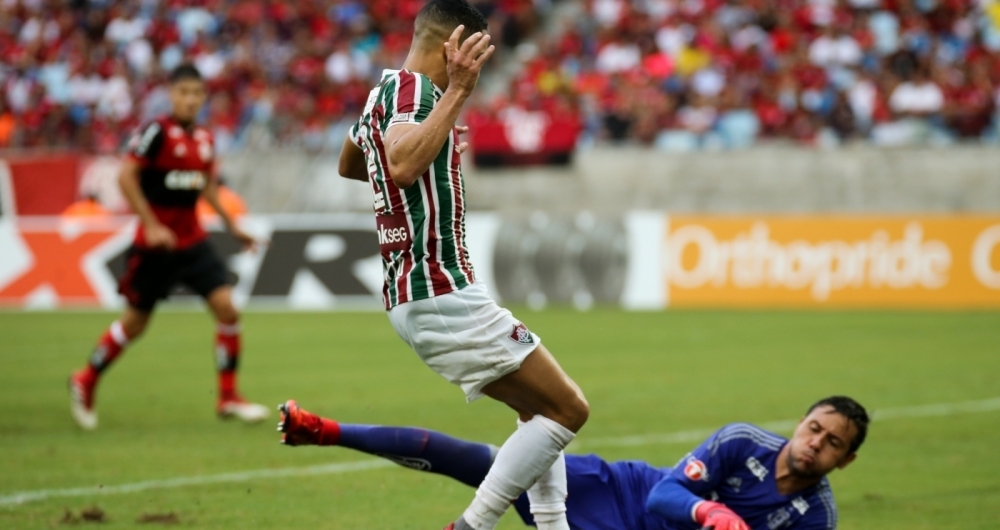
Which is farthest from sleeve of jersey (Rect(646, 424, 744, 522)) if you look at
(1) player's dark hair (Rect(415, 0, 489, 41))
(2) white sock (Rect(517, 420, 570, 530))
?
(1) player's dark hair (Rect(415, 0, 489, 41))

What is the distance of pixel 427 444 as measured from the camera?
5.35 m

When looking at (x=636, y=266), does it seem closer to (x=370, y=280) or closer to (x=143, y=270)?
(x=370, y=280)

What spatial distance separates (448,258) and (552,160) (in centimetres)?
1994

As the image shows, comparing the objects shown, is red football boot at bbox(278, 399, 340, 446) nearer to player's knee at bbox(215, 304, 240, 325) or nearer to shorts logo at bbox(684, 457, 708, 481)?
shorts logo at bbox(684, 457, 708, 481)

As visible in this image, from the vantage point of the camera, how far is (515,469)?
4.73 metres

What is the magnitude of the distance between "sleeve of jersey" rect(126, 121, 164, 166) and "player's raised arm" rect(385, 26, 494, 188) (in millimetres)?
5130

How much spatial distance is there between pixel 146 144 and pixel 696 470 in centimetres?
556

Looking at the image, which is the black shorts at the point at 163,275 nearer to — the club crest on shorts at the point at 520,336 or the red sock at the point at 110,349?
the red sock at the point at 110,349

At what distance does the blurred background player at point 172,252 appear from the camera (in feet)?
30.2

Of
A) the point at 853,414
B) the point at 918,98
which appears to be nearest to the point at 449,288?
the point at 853,414

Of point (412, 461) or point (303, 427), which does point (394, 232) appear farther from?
point (412, 461)

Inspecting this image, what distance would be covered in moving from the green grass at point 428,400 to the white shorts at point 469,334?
1.52 metres

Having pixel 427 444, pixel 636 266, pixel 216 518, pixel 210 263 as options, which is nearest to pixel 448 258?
pixel 427 444

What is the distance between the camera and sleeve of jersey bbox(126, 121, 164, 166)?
921cm
